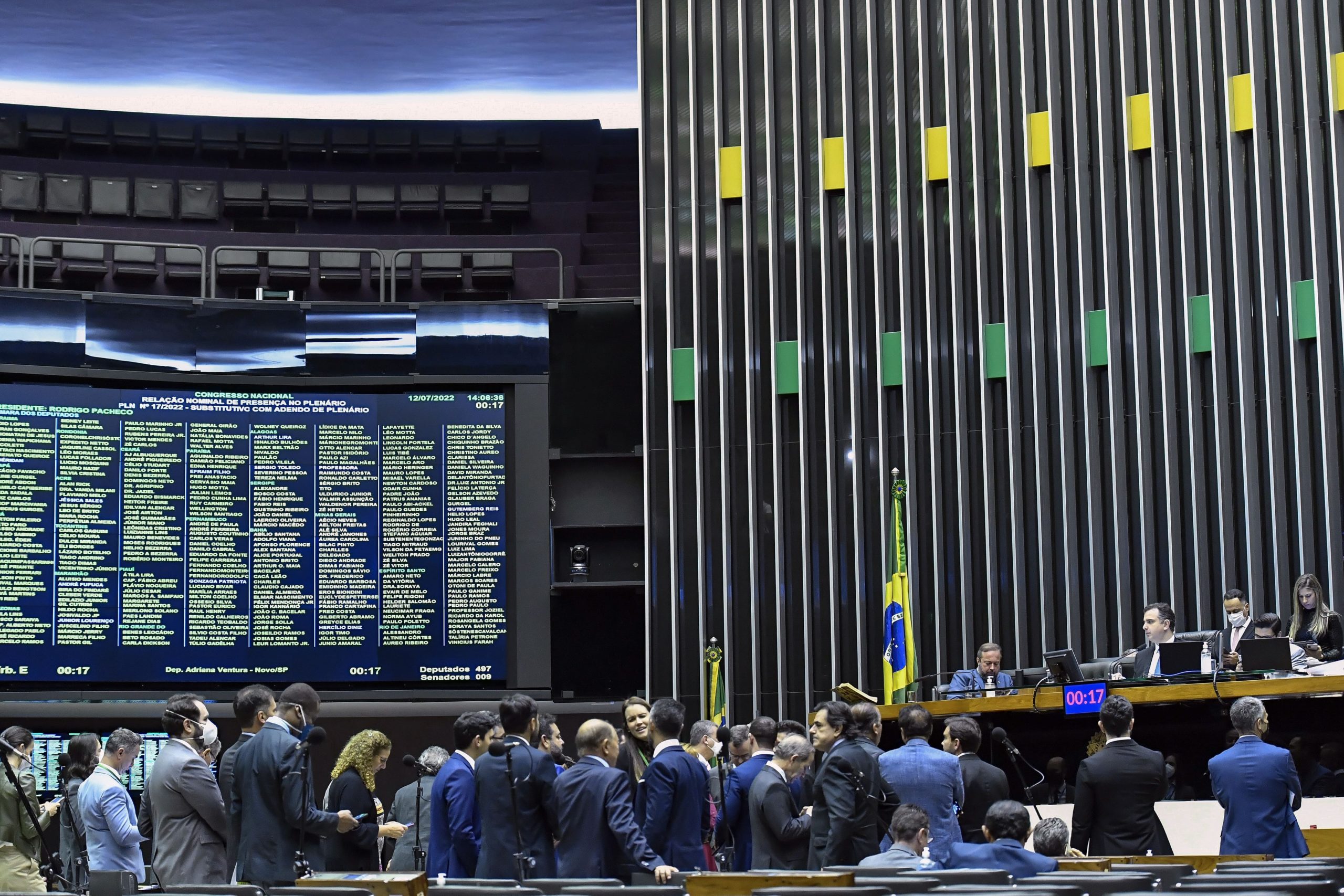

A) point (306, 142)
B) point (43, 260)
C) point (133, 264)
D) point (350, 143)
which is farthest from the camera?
point (350, 143)

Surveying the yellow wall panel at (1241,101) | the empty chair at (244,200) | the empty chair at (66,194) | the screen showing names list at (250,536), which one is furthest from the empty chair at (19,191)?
the yellow wall panel at (1241,101)

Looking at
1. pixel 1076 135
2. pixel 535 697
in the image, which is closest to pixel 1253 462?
pixel 1076 135

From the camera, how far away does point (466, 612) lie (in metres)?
14.0

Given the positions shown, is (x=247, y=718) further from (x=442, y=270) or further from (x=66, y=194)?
(x=66, y=194)

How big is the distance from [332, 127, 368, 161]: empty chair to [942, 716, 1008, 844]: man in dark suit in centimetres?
1176

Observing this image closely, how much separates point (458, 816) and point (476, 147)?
39.5 ft

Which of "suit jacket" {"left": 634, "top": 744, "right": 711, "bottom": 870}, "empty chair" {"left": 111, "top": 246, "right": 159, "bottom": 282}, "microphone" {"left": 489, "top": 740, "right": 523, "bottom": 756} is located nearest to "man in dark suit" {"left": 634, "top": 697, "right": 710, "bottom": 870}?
"suit jacket" {"left": 634, "top": 744, "right": 711, "bottom": 870}

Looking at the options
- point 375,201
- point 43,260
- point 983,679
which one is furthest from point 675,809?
point 375,201

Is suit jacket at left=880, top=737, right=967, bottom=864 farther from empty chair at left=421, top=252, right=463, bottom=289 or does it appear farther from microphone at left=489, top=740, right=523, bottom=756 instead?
empty chair at left=421, top=252, right=463, bottom=289

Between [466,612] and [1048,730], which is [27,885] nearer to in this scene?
[1048,730]

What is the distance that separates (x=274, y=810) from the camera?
6.57 m

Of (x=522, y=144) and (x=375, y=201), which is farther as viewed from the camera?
(x=522, y=144)

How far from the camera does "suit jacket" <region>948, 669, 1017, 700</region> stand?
30.4 ft

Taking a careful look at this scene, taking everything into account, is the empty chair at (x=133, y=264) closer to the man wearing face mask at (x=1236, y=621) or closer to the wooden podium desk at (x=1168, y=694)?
the wooden podium desk at (x=1168, y=694)
